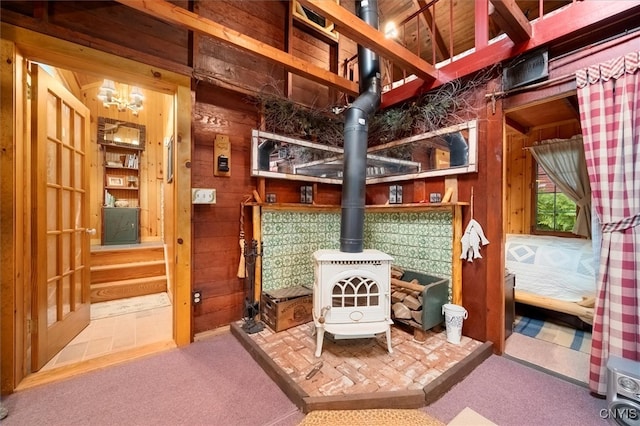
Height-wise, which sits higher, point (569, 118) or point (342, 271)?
point (569, 118)

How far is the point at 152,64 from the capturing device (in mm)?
2027

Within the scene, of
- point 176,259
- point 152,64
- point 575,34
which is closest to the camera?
point 575,34

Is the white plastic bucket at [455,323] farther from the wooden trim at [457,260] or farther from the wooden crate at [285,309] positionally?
the wooden crate at [285,309]

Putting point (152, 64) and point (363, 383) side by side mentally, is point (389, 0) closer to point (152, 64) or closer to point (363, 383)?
point (152, 64)

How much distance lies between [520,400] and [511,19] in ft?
7.96

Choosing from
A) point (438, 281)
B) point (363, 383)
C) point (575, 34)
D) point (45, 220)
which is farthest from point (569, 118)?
point (45, 220)

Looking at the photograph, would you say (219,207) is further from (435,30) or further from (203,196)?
(435,30)

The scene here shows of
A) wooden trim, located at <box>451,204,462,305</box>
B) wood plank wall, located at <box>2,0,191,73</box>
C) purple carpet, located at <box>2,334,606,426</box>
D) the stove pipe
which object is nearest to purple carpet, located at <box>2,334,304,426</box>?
purple carpet, located at <box>2,334,606,426</box>

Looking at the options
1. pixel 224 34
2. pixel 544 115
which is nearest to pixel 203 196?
pixel 224 34

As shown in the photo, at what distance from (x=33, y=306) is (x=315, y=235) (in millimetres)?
2314

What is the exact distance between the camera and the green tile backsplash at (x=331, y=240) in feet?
8.11

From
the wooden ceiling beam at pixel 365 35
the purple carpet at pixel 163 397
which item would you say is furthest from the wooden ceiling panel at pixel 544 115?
the purple carpet at pixel 163 397

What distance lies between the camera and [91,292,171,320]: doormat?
284cm

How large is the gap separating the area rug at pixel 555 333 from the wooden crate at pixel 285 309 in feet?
6.98
